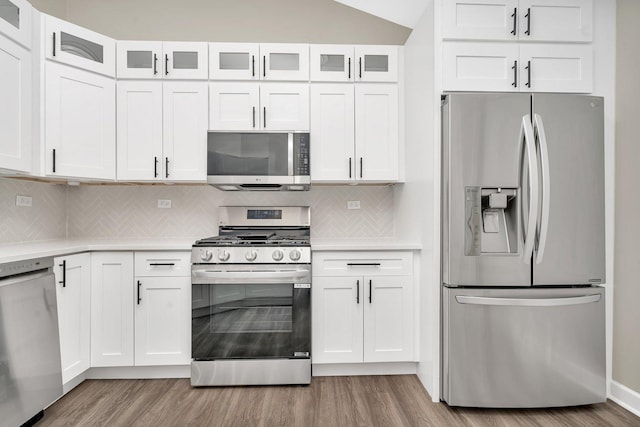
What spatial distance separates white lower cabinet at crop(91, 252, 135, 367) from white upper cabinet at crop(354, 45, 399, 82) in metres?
2.21

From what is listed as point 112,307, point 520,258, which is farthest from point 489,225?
point 112,307

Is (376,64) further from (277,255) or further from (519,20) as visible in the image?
(277,255)

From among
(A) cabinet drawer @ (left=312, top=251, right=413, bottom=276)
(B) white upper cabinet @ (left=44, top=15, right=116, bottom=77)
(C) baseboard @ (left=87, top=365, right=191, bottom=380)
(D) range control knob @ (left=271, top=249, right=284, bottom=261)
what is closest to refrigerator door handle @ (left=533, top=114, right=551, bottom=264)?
(A) cabinet drawer @ (left=312, top=251, right=413, bottom=276)

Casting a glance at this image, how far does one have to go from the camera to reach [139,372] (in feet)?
8.47

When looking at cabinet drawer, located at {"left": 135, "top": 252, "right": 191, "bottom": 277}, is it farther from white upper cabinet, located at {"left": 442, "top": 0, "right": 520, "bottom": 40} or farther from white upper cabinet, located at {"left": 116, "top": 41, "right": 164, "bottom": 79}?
white upper cabinet, located at {"left": 442, "top": 0, "right": 520, "bottom": 40}

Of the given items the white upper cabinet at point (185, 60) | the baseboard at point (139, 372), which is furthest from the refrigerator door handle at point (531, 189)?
the baseboard at point (139, 372)

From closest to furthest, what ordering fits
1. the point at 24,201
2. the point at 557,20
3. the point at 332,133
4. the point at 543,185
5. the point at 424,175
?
the point at 543,185, the point at 557,20, the point at 424,175, the point at 24,201, the point at 332,133

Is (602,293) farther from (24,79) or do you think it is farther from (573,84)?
(24,79)

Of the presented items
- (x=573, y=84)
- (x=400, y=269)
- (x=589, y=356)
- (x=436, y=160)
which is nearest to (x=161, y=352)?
(x=400, y=269)

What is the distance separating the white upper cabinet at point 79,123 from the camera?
2.43m

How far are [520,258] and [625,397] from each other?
110 cm

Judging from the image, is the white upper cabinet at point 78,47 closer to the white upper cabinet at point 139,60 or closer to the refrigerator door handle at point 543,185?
the white upper cabinet at point 139,60

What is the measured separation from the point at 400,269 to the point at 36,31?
289 centimetres

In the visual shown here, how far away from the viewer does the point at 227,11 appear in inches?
126
